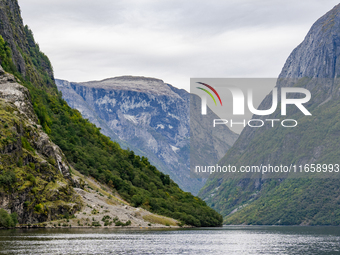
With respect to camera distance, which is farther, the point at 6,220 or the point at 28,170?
the point at 28,170

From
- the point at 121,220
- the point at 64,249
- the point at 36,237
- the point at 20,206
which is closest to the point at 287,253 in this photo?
the point at 64,249

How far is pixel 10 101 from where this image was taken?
187m

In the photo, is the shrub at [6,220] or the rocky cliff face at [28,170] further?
the rocky cliff face at [28,170]

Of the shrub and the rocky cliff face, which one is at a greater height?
the rocky cliff face

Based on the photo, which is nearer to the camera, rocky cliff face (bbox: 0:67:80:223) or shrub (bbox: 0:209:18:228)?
shrub (bbox: 0:209:18:228)

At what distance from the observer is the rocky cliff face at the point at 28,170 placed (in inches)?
6033

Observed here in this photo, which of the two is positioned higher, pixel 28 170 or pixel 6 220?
pixel 28 170

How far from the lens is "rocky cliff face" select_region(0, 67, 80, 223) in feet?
503

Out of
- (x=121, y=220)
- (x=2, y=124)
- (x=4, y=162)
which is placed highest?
(x=2, y=124)

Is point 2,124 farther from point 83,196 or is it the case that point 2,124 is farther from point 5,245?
point 5,245

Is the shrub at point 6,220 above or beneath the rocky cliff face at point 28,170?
beneath

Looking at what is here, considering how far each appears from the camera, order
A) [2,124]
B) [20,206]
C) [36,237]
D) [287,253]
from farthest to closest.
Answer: [2,124] < [20,206] < [36,237] < [287,253]

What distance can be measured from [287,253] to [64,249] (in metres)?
45.5

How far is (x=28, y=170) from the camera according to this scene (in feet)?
544
